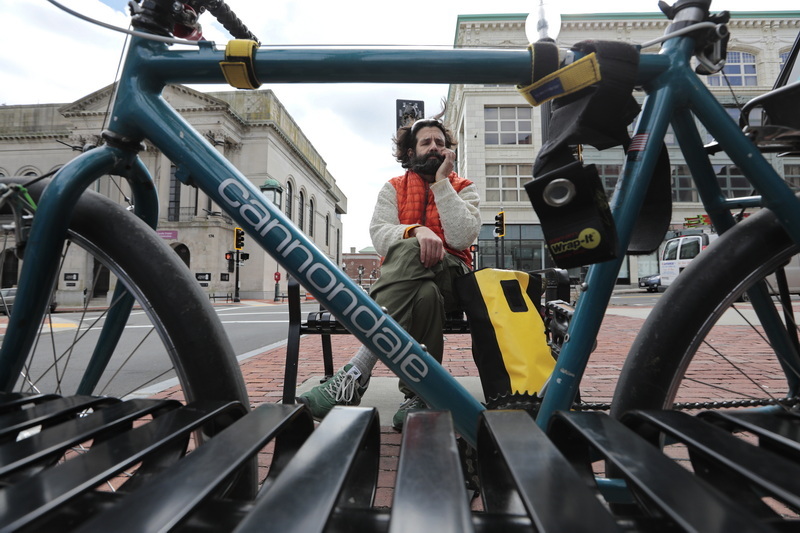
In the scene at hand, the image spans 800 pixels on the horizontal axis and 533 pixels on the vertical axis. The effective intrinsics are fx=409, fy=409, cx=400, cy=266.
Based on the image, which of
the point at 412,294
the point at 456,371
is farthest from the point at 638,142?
the point at 456,371

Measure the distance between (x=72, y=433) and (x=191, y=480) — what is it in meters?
0.29

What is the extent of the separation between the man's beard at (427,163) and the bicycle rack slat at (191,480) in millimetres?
1478

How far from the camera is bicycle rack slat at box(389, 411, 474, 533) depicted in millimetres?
432

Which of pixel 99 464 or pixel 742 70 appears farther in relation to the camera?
pixel 742 70

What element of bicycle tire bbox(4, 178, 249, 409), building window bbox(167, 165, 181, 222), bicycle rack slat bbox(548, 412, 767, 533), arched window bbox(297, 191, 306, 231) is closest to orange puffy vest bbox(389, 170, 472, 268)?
bicycle tire bbox(4, 178, 249, 409)

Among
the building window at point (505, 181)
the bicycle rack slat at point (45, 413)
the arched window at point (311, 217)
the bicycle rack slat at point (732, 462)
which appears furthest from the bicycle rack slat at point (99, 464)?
the arched window at point (311, 217)

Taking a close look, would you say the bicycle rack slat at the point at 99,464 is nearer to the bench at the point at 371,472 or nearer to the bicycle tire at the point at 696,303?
the bench at the point at 371,472

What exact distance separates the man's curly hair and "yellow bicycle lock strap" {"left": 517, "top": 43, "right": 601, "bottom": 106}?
105 cm

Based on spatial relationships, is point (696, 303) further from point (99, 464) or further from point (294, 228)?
point (99, 464)

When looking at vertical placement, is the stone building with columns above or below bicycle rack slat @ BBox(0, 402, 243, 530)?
above

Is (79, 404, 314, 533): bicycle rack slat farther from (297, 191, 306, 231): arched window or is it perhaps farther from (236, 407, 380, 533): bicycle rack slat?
(297, 191, 306, 231): arched window

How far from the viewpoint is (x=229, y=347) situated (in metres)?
1.03

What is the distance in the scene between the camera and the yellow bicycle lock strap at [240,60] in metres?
1.07

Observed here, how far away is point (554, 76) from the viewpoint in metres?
1.00
